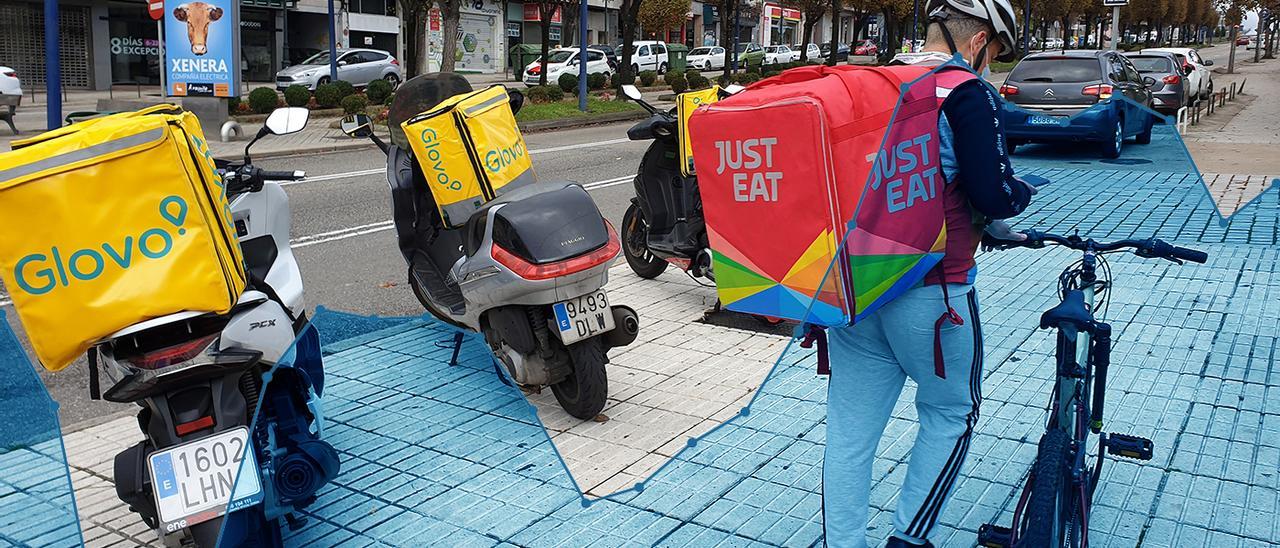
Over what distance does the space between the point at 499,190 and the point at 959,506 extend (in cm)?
265

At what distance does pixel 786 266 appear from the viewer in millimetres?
2588

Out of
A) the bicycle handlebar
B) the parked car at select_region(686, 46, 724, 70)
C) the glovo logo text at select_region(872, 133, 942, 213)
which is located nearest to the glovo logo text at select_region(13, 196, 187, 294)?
the glovo logo text at select_region(872, 133, 942, 213)

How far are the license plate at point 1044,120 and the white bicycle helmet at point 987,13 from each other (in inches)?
115

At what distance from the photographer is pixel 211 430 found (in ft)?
10.3

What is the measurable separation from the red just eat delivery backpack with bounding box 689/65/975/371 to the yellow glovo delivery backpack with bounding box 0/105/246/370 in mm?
1483

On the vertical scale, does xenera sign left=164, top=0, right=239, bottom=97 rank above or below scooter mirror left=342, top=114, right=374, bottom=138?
above

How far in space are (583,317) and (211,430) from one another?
180 cm

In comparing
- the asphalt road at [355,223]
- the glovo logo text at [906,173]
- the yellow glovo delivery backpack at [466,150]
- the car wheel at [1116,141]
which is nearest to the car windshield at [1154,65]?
the asphalt road at [355,223]

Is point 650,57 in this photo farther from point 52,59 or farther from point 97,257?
point 97,257

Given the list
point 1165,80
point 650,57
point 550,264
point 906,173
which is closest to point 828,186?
point 906,173

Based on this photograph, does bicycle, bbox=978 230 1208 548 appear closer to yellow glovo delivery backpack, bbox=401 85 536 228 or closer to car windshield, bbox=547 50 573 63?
yellow glovo delivery backpack, bbox=401 85 536 228

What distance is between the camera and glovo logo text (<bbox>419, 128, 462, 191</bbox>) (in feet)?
17.2

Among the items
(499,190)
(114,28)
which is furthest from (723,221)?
(114,28)

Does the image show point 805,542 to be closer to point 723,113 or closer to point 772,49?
point 723,113
